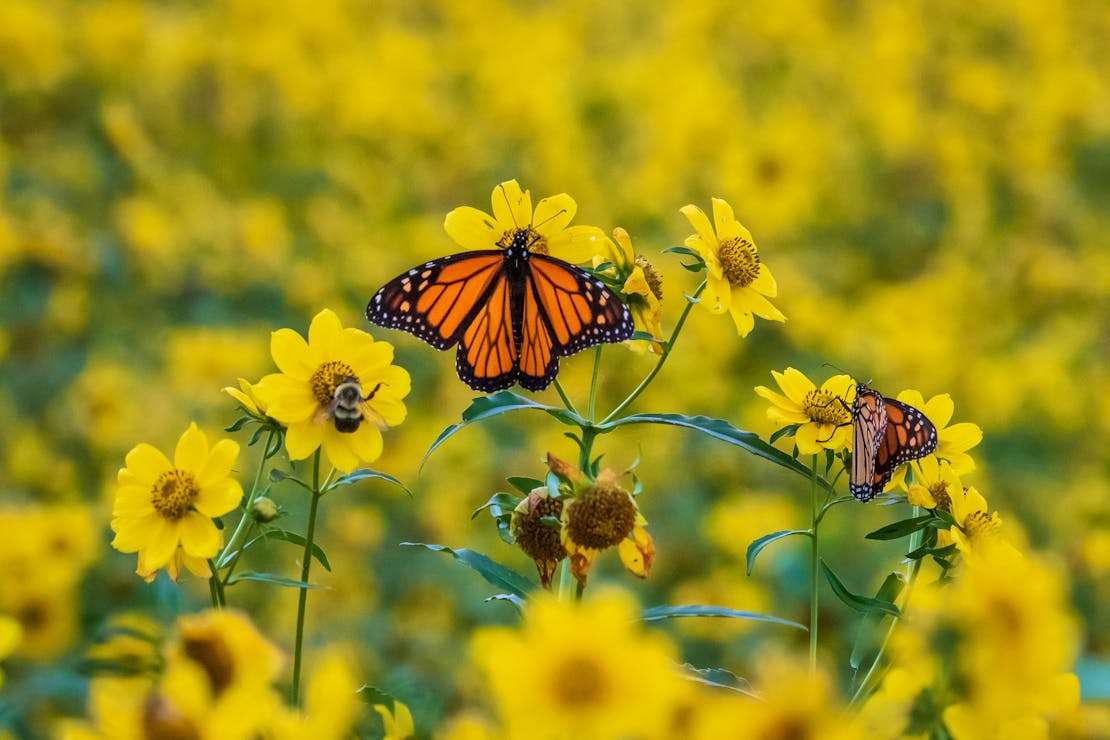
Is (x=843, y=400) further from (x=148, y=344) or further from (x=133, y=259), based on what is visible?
(x=133, y=259)

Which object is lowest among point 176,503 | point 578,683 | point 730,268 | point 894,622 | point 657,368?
point 578,683

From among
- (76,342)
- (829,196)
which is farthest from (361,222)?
(829,196)

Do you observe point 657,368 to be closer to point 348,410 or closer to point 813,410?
point 813,410

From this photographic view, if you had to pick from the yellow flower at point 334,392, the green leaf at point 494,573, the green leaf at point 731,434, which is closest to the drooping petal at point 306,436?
the yellow flower at point 334,392

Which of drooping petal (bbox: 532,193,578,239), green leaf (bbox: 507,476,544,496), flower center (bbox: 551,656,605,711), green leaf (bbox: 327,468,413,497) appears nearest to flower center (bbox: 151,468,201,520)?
green leaf (bbox: 327,468,413,497)

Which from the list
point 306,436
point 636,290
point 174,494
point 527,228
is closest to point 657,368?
point 636,290

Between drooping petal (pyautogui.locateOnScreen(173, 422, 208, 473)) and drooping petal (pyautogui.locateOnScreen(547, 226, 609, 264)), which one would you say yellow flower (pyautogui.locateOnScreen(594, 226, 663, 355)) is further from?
drooping petal (pyautogui.locateOnScreen(173, 422, 208, 473))

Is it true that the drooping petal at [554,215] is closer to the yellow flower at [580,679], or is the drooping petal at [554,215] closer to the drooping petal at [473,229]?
the drooping petal at [473,229]
